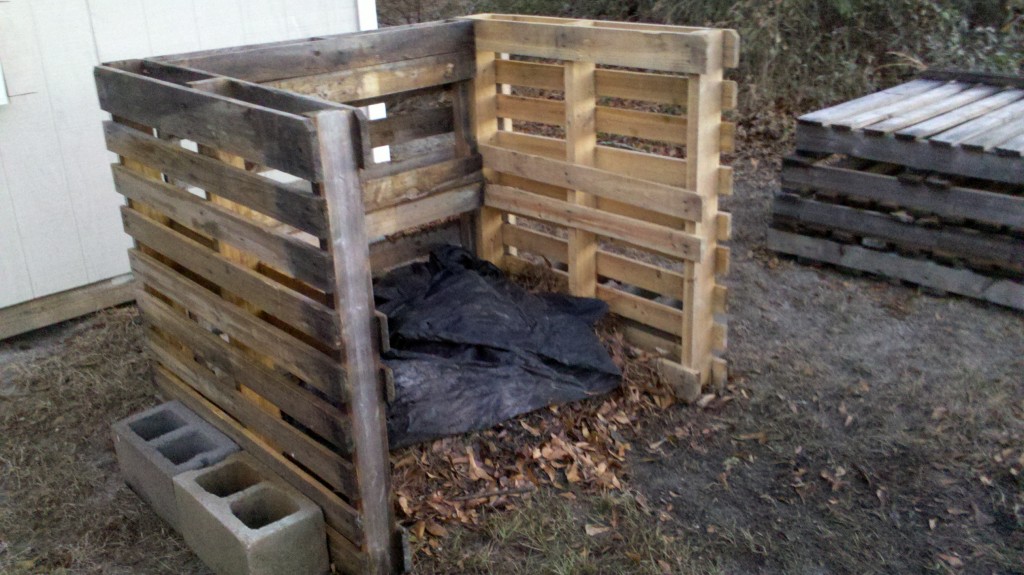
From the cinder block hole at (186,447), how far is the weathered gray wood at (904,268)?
3994mm

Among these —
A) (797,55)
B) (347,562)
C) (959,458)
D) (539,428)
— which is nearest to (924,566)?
(959,458)

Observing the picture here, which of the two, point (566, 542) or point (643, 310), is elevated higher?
point (643, 310)

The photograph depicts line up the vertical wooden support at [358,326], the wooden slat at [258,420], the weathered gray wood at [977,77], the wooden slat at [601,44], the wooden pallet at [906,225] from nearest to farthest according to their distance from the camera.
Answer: the vertical wooden support at [358,326] < the wooden slat at [258,420] < the wooden slat at [601,44] < the wooden pallet at [906,225] < the weathered gray wood at [977,77]

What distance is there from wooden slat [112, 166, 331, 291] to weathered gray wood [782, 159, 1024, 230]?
390cm

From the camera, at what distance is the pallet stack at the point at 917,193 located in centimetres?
538

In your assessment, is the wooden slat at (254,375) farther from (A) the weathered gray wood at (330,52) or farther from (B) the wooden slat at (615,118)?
(B) the wooden slat at (615,118)

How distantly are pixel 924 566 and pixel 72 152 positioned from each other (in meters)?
4.89

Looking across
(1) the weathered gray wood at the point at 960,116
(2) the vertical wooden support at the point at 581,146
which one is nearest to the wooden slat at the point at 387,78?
(2) the vertical wooden support at the point at 581,146

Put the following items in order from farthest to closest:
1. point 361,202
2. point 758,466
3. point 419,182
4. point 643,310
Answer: point 419,182
point 643,310
point 758,466
point 361,202

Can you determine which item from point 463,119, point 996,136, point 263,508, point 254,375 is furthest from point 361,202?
point 996,136

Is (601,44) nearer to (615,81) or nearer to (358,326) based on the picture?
(615,81)

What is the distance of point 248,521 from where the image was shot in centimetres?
363

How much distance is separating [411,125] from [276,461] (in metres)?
2.17

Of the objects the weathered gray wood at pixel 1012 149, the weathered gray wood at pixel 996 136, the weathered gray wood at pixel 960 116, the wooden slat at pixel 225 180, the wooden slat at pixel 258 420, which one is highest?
the wooden slat at pixel 225 180
